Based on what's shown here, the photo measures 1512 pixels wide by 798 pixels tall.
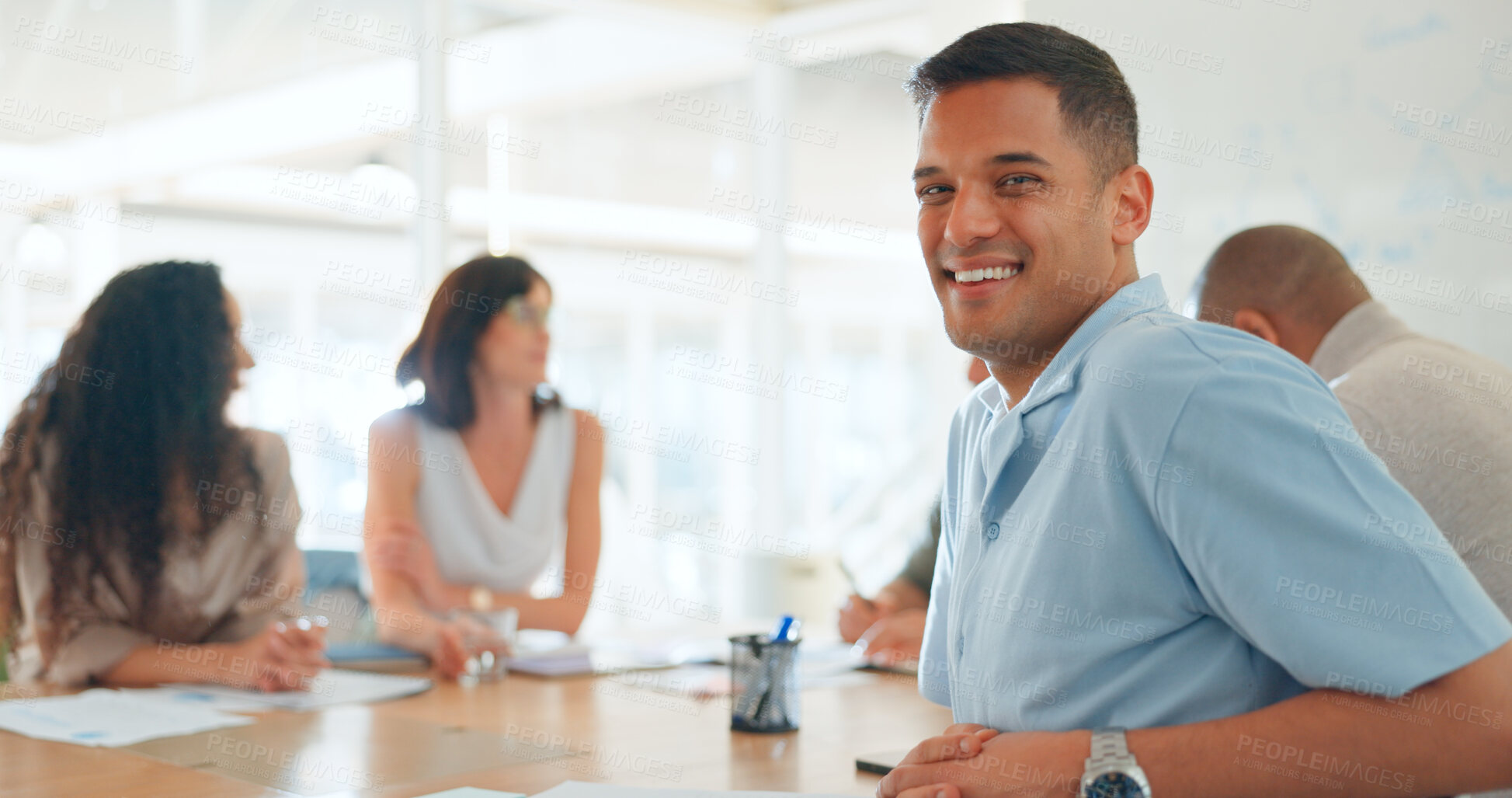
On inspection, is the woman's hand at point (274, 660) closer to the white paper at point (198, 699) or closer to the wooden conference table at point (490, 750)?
the white paper at point (198, 699)

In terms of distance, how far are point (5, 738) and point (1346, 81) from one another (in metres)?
2.74

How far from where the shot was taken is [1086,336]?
1160 mm

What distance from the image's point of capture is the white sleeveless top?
271 centimetres

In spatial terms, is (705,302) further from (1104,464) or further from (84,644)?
(1104,464)

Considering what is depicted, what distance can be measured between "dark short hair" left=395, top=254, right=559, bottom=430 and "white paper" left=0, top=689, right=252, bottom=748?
3.66 feet

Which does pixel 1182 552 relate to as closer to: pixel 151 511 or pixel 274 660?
pixel 274 660

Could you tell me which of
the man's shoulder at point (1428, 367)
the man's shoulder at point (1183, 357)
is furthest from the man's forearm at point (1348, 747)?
the man's shoulder at point (1428, 367)

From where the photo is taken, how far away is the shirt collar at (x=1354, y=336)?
6.60 ft

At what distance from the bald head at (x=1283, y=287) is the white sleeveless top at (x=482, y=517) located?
1.52 m

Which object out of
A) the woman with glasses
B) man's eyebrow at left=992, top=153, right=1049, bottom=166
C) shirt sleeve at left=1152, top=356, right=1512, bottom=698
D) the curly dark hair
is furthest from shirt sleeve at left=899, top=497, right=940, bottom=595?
shirt sleeve at left=1152, top=356, right=1512, bottom=698

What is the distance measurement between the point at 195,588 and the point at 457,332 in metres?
0.92

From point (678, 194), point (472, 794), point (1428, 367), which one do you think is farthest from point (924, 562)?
point (678, 194)

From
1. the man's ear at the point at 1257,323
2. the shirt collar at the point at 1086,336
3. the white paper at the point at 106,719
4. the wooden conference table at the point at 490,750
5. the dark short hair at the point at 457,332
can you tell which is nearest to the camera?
the shirt collar at the point at 1086,336

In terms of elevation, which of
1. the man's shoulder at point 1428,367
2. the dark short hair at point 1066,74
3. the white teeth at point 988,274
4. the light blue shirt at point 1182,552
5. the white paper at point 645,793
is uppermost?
the dark short hair at point 1066,74
